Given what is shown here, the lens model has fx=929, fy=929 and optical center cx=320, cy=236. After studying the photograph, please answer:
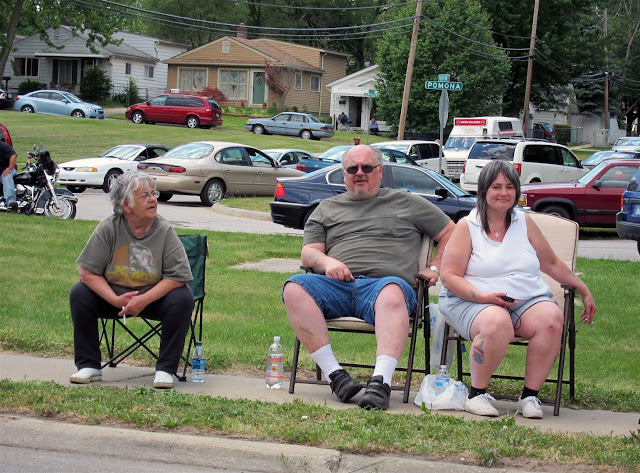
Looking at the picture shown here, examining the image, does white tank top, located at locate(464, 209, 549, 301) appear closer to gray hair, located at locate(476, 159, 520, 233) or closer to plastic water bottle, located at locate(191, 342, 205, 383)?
gray hair, located at locate(476, 159, 520, 233)

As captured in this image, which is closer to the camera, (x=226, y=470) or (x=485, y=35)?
(x=226, y=470)

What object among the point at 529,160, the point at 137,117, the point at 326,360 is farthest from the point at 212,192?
the point at 137,117

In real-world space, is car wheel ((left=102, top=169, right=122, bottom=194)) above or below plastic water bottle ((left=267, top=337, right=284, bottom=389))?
above

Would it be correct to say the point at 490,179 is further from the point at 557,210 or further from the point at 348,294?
the point at 557,210

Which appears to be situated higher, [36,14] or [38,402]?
[36,14]

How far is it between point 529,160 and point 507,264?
18728mm

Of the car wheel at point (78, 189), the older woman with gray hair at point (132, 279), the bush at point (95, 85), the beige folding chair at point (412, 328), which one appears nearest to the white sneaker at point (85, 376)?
the older woman with gray hair at point (132, 279)

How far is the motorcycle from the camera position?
690 inches

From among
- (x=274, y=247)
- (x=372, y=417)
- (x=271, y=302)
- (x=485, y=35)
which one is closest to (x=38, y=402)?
(x=372, y=417)

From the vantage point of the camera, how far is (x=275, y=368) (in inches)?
247

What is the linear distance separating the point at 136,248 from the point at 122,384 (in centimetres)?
92

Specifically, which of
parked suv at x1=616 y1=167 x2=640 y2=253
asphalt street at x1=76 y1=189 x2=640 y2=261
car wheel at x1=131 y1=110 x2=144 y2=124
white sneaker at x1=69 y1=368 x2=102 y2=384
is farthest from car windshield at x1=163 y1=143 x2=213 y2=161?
car wheel at x1=131 y1=110 x2=144 y2=124

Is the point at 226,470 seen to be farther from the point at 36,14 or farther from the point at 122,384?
the point at 36,14

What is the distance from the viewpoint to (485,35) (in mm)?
52406
